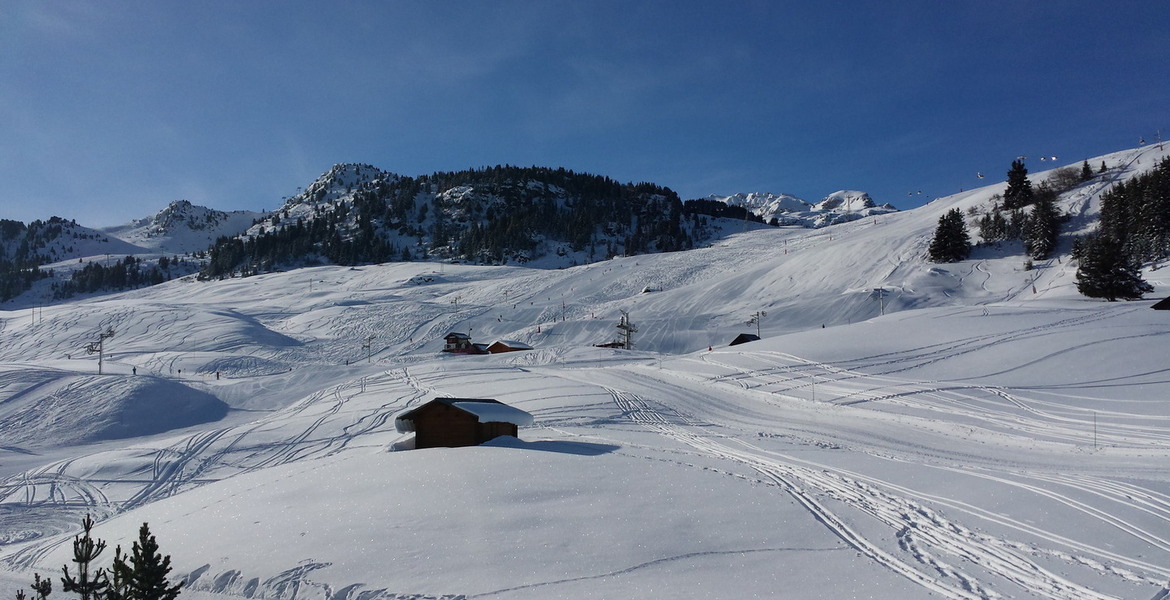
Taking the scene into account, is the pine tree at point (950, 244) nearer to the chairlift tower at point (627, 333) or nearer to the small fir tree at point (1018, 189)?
the small fir tree at point (1018, 189)

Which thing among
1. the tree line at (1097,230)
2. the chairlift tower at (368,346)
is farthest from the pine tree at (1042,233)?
the chairlift tower at (368,346)

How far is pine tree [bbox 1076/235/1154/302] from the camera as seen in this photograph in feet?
153

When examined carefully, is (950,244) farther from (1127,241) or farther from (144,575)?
(144,575)

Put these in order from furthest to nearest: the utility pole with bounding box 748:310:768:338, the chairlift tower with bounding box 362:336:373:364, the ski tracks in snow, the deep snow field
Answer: the chairlift tower with bounding box 362:336:373:364 < the utility pole with bounding box 748:310:768:338 < the deep snow field < the ski tracks in snow

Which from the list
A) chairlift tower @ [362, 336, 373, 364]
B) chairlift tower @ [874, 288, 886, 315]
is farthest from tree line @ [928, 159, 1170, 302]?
chairlift tower @ [362, 336, 373, 364]

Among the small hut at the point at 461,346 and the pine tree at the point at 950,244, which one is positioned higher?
the pine tree at the point at 950,244

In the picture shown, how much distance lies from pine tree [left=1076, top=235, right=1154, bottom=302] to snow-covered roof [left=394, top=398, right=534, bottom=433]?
46.7 metres

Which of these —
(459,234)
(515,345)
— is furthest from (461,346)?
(459,234)

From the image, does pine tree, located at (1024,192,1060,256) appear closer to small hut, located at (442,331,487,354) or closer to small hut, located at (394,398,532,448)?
small hut, located at (442,331,487,354)

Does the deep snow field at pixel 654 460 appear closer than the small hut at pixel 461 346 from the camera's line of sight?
Yes

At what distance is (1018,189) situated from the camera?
3319 inches

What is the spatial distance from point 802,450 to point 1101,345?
67.9 feet

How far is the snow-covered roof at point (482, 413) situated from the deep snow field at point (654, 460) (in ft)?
2.60

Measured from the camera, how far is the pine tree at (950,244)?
2926 inches
